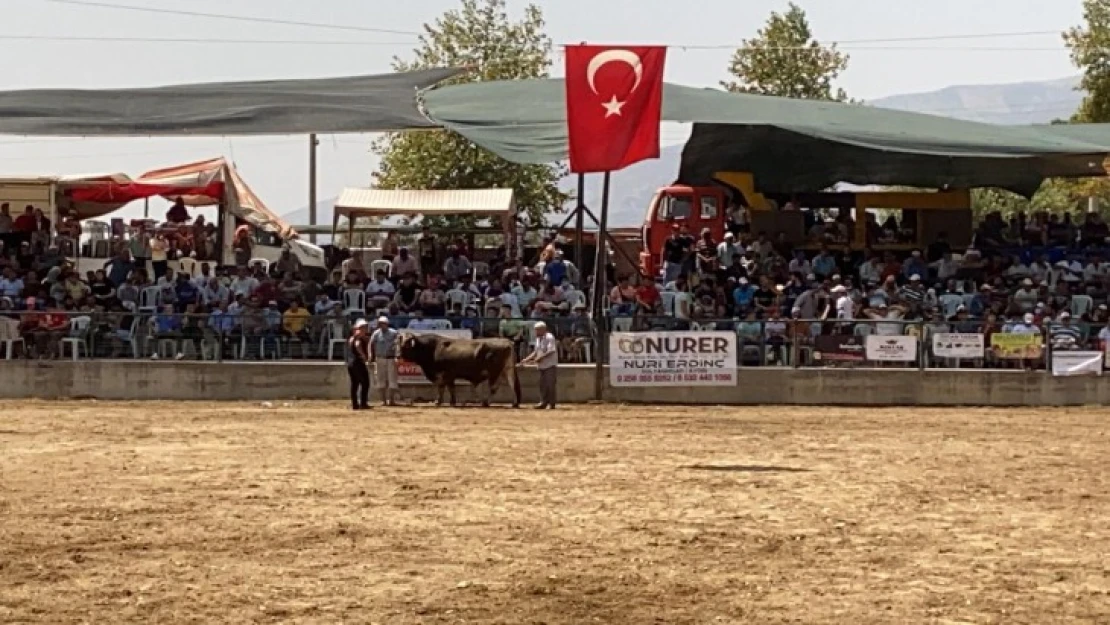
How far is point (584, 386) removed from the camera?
30312mm

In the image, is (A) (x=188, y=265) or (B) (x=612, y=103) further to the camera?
(A) (x=188, y=265)

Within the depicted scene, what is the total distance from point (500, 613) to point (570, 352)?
1927cm

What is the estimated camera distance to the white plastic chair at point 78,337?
3056 centimetres

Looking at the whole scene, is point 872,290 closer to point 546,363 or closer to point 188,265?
point 546,363

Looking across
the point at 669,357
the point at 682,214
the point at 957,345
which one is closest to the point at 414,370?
the point at 669,357

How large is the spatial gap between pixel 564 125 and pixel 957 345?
25.3ft

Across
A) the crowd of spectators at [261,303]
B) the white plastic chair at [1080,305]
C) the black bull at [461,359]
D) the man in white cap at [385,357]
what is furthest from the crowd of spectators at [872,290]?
the man in white cap at [385,357]

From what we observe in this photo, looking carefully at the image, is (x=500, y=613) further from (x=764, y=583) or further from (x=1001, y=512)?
(x=1001, y=512)

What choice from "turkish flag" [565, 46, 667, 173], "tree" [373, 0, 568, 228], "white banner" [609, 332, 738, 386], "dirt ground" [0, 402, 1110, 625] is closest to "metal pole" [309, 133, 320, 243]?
"tree" [373, 0, 568, 228]

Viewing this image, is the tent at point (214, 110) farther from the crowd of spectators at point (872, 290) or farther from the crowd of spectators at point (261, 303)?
the crowd of spectators at point (872, 290)

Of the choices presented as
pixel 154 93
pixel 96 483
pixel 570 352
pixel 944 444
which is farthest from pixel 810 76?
pixel 96 483

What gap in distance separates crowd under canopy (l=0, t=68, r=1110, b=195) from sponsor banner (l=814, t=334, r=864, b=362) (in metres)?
4.46

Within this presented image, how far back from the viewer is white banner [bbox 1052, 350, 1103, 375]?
97.7ft

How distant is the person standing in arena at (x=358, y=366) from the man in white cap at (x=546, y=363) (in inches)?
107
